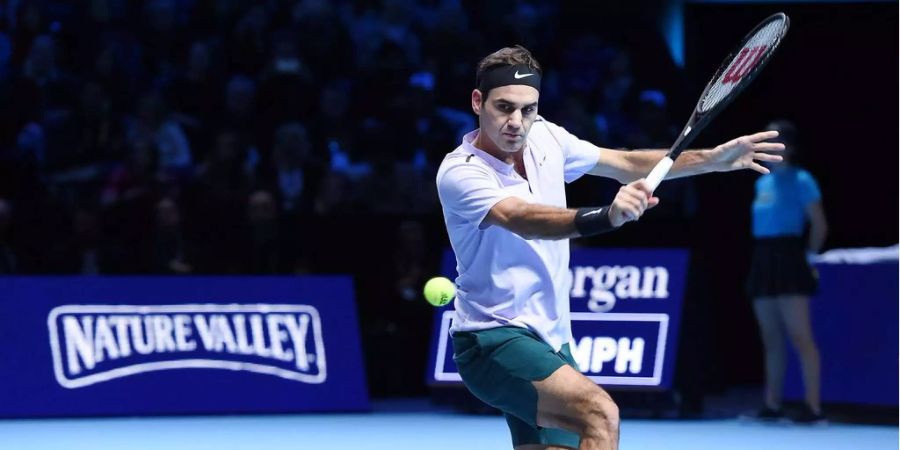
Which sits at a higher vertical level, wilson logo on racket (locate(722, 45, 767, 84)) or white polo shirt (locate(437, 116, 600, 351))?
wilson logo on racket (locate(722, 45, 767, 84))

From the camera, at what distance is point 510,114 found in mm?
5062

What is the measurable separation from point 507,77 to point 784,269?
5093mm

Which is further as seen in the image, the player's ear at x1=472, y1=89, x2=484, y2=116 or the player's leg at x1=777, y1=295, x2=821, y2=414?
the player's leg at x1=777, y1=295, x2=821, y2=414

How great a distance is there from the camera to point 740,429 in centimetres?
980

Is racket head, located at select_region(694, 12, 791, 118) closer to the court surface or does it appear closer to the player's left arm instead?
the player's left arm

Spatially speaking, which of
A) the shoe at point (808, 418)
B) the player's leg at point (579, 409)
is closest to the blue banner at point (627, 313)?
the shoe at point (808, 418)

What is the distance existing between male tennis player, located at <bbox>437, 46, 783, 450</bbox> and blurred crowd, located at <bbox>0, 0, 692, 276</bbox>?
613 centimetres

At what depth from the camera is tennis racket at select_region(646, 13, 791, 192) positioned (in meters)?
5.00

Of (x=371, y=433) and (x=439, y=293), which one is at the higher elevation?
(x=439, y=293)

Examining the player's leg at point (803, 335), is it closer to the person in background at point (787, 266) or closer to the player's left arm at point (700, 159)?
the person in background at point (787, 266)

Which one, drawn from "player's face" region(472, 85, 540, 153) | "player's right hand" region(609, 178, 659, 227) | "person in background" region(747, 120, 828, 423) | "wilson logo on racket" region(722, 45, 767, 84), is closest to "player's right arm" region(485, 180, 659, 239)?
"player's right hand" region(609, 178, 659, 227)

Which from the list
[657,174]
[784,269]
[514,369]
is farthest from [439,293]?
[784,269]

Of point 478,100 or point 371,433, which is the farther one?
point 371,433

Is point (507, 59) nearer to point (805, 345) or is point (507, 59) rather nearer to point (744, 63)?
point (744, 63)
